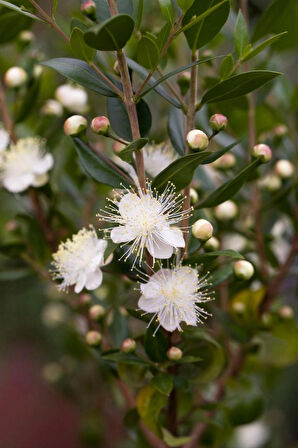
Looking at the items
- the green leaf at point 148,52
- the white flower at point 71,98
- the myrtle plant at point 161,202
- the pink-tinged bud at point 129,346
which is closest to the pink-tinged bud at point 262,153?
the myrtle plant at point 161,202

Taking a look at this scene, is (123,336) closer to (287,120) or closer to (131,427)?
(131,427)

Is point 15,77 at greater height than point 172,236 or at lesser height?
greater

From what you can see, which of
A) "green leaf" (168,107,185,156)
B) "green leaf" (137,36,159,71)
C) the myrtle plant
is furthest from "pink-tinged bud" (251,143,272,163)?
"green leaf" (137,36,159,71)

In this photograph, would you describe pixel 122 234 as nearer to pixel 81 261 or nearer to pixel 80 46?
pixel 81 261

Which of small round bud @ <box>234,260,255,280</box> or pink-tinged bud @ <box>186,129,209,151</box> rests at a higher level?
pink-tinged bud @ <box>186,129,209,151</box>

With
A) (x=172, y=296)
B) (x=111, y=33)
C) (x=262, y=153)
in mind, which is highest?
(x=111, y=33)

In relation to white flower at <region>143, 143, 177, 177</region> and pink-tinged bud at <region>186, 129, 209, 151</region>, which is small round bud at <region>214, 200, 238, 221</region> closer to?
white flower at <region>143, 143, 177, 177</region>

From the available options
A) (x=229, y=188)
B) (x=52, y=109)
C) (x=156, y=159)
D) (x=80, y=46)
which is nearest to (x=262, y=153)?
(x=229, y=188)
